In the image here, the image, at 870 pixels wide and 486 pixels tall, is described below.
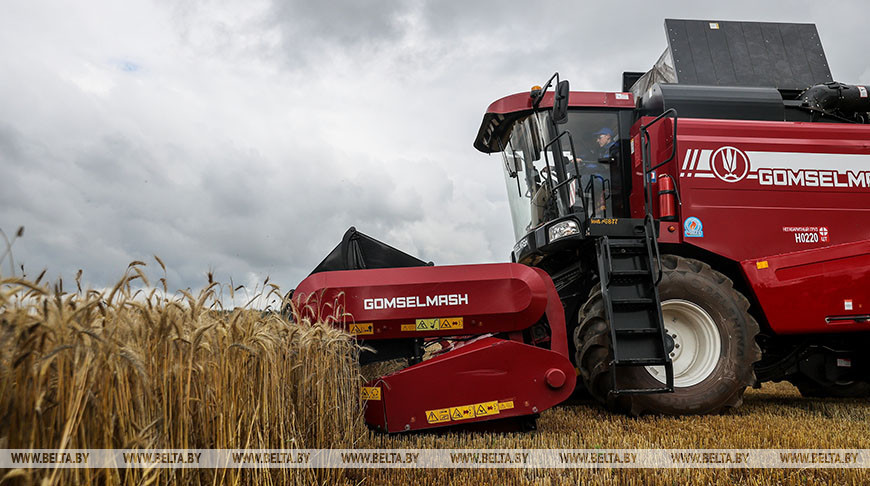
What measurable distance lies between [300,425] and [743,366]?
11.2 ft

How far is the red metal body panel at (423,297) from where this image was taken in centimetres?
366

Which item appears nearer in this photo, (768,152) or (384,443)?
(384,443)

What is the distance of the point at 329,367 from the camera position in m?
2.96

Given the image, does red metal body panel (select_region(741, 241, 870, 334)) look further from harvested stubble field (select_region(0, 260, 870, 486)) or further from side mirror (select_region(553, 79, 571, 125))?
side mirror (select_region(553, 79, 571, 125))

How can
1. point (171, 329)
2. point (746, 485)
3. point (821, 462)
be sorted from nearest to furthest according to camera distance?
1. point (171, 329)
2. point (746, 485)
3. point (821, 462)

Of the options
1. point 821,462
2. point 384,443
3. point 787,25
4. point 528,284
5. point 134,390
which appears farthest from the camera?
point 787,25

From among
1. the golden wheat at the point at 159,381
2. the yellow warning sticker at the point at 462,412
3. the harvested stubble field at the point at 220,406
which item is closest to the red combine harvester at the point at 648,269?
the yellow warning sticker at the point at 462,412

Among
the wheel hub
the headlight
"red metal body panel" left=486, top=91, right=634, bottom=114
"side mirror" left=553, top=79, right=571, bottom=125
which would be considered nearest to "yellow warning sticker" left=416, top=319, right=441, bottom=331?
the headlight

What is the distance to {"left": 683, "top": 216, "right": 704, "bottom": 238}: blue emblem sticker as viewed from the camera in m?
4.77

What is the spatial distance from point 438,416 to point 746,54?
17.0ft

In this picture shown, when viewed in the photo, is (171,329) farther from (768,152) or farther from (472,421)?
(768,152)

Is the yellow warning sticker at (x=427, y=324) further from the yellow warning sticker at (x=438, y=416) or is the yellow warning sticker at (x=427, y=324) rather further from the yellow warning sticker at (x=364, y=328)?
the yellow warning sticker at (x=438, y=416)

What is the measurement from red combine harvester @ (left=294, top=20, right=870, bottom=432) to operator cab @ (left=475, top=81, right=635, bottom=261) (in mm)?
19

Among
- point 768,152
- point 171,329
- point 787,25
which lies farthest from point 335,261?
point 787,25
